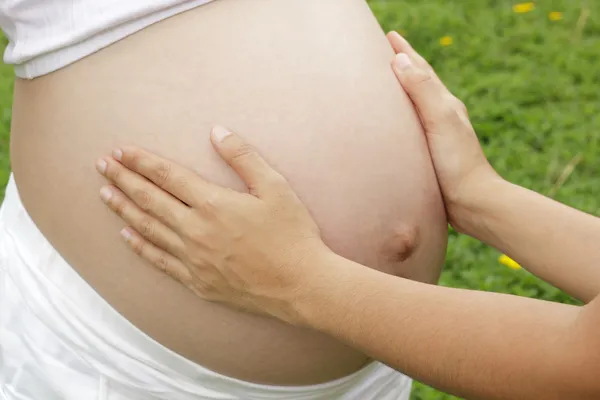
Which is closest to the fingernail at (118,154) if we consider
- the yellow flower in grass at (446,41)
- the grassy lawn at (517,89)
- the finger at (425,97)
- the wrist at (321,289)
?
the wrist at (321,289)

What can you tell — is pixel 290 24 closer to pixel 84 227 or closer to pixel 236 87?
pixel 236 87

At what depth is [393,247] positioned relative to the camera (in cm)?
111

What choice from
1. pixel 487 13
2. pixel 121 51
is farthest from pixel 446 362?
pixel 487 13

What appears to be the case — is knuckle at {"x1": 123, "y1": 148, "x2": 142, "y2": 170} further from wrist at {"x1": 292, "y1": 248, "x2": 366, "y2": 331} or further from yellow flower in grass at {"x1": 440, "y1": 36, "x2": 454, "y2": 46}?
yellow flower in grass at {"x1": 440, "y1": 36, "x2": 454, "y2": 46}

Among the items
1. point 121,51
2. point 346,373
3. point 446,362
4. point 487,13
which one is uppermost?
point 121,51

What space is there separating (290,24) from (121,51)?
0.24 metres

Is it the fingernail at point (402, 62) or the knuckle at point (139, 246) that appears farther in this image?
the fingernail at point (402, 62)

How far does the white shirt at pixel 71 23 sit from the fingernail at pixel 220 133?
172 millimetres

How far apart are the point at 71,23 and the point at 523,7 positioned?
2828mm

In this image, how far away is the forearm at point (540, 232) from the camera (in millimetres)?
1080

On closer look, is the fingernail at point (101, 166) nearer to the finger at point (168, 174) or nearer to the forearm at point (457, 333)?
the finger at point (168, 174)

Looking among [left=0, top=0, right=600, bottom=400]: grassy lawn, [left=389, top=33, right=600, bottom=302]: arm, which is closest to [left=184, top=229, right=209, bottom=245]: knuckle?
[left=389, top=33, right=600, bottom=302]: arm

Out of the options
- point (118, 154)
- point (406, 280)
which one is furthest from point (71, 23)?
point (406, 280)

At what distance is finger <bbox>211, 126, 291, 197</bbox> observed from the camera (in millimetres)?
1015
